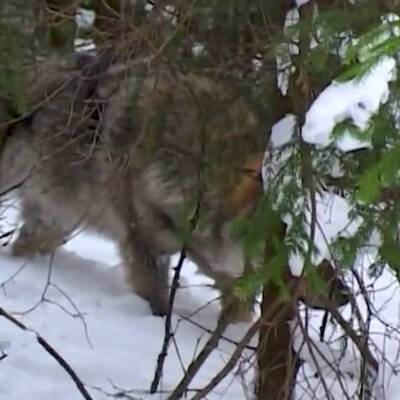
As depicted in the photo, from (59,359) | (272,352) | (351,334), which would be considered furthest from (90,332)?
(351,334)

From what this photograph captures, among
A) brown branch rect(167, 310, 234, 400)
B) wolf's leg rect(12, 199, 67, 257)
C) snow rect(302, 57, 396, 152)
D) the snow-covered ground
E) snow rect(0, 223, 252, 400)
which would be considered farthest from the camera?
wolf's leg rect(12, 199, 67, 257)

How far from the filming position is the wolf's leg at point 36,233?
6742 mm

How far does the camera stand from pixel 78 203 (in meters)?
6.35

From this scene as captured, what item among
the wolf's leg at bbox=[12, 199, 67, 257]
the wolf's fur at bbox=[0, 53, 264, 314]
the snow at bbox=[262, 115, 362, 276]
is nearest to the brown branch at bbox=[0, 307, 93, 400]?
the wolf's fur at bbox=[0, 53, 264, 314]

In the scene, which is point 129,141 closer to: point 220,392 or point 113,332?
point 113,332

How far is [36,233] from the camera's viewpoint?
6945 millimetres

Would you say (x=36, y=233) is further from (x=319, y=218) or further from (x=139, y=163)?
(x=319, y=218)

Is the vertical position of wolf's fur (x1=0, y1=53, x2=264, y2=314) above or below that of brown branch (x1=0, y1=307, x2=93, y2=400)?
above

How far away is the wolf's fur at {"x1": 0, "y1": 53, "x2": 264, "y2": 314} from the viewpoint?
168 inches

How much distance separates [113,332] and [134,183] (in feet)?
3.00

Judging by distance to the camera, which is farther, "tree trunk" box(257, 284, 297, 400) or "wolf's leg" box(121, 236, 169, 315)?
"wolf's leg" box(121, 236, 169, 315)

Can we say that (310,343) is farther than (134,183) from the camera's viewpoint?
No

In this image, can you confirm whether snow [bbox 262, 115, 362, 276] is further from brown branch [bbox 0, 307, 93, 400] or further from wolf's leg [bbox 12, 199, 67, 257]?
wolf's leg [bbox 12, 199, 67, 257]

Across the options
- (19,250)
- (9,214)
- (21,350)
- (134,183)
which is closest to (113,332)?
(21,350)
